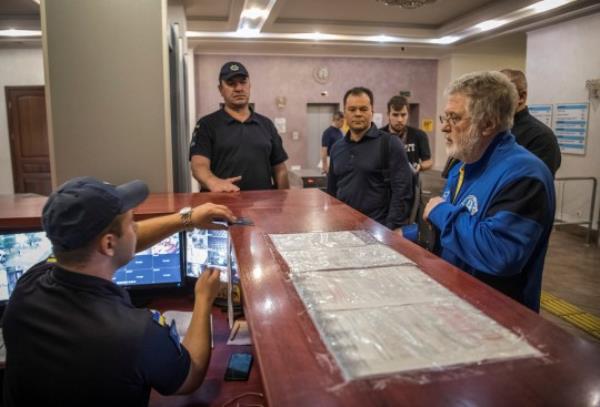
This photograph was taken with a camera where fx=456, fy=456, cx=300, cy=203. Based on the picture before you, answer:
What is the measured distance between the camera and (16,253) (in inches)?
67.1

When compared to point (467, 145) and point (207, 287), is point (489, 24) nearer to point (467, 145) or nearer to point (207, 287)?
point (467, 145)

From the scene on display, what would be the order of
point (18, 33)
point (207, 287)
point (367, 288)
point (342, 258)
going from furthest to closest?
point (18, 33), point (207, 287), point (342, 258), point (367, 288)

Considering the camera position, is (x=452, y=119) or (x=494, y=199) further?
(x=452, y=119)

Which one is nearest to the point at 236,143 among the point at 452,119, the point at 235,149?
the point at 235,149

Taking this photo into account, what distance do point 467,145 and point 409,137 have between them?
2.90 meters

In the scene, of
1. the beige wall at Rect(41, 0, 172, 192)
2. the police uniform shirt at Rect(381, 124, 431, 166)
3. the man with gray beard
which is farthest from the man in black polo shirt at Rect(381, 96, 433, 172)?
the man with gray beard

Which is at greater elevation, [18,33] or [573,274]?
[18,33]

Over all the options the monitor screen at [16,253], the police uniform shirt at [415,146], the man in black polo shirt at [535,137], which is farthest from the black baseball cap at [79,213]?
the police uniform shirt at [415,146]

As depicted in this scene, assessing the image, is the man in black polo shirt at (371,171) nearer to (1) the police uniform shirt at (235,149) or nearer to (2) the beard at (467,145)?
(1) the police uniform shirt at (235,149)

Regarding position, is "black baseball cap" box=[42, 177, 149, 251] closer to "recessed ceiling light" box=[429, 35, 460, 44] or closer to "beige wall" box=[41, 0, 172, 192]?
"beige wall" box=[41, 0, 172, 192]

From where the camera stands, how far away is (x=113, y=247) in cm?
109

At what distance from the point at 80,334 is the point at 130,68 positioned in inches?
61.5

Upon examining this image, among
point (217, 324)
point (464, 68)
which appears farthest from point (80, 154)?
point (464, 68)

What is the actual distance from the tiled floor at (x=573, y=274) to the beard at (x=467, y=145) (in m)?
2.34
